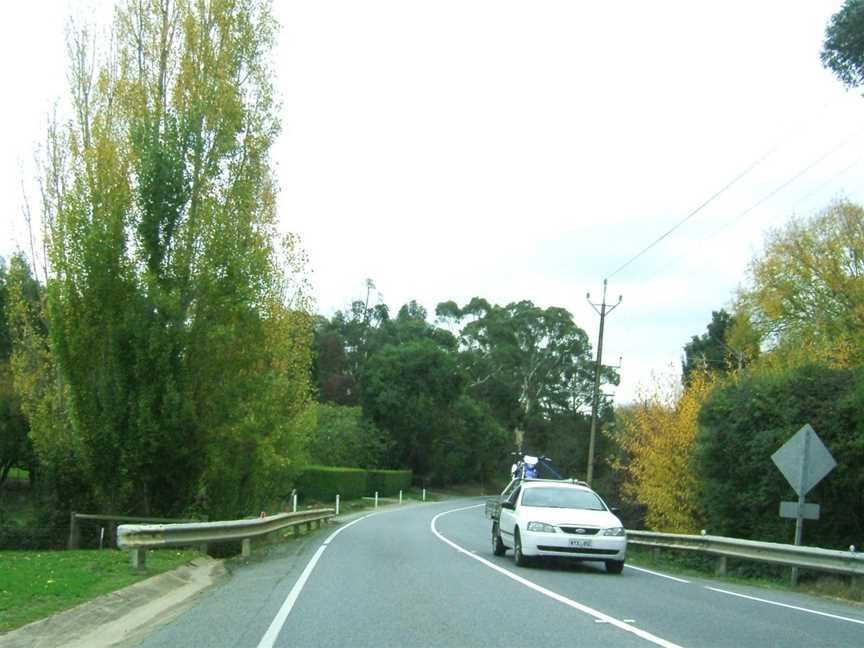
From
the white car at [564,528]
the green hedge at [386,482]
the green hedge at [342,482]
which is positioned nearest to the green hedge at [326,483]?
the green hedge at [342,482]

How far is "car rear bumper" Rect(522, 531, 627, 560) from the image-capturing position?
16.2 metres

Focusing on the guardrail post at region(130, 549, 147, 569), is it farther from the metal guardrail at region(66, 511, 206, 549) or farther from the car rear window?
the car rear window

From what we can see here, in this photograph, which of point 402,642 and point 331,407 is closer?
point 402,642

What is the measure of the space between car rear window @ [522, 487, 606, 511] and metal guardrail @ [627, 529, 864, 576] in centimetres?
270

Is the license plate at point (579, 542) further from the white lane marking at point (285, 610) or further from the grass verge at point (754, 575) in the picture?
the white lane marking at point (285, 610)

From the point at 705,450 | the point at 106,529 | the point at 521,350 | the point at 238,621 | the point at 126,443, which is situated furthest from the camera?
the point at 521,350

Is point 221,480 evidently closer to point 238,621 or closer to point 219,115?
point 219,115

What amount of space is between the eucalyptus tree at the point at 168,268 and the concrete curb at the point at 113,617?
8317mm

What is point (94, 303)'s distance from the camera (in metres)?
21.5

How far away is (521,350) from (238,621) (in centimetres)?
7856

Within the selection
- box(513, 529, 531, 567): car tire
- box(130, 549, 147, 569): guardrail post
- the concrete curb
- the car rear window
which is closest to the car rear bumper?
box(513, 529, 531, 567): car tire

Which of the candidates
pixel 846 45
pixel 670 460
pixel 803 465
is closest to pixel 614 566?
pixel 803 465

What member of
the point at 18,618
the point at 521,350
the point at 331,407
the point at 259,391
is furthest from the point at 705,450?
the point at 521,350

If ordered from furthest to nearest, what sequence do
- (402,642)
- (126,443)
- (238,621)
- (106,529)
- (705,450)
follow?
(705,450) < (106,529) < (126,443) < (238,621) < (402,642)
